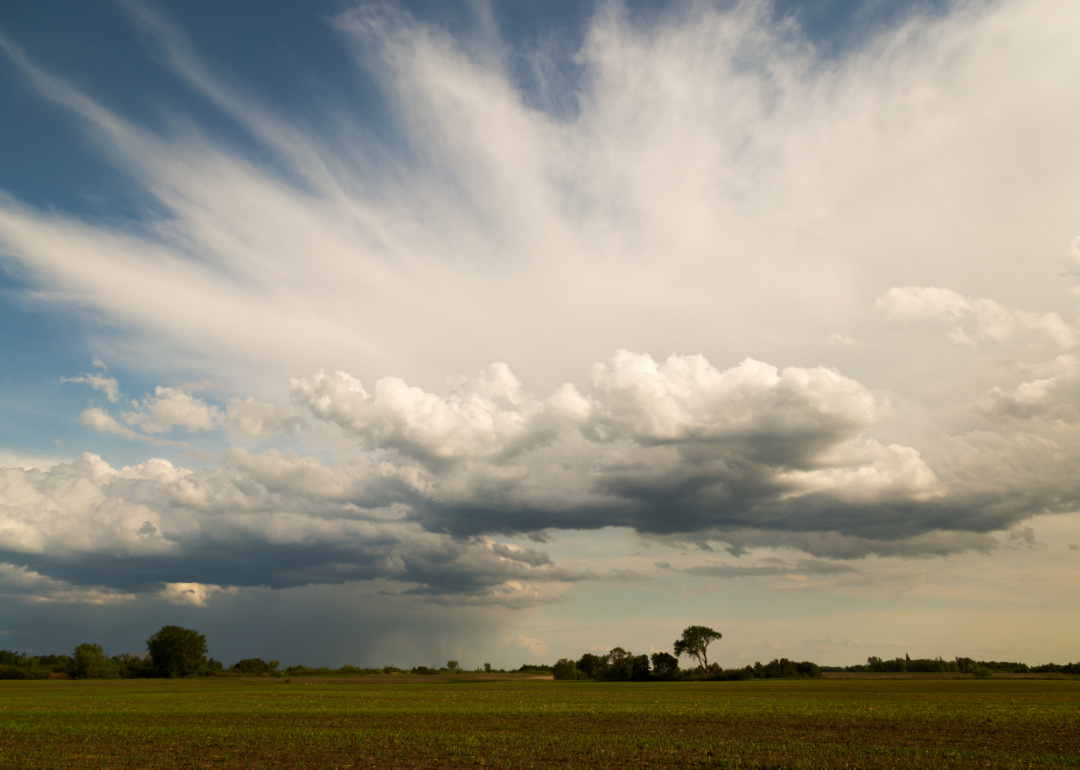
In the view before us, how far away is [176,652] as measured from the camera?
172 meters

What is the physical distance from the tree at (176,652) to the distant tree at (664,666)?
137 meters

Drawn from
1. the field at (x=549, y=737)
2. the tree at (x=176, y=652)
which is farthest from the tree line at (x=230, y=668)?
the field at (x=549, y=737)

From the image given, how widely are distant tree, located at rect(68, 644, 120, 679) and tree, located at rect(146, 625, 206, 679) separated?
34.7 feet

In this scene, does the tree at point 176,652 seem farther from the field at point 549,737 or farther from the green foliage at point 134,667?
the field at point 549,737

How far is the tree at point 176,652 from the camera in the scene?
172m

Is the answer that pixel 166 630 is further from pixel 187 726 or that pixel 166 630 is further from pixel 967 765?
pixel 967 765

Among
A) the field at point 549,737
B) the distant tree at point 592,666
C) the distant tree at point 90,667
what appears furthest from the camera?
the distant tree at point 592,666

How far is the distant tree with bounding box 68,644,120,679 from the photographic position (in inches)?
6309

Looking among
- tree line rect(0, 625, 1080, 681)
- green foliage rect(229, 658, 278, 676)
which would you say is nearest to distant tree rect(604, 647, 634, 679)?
tree line rect(0, 625, 1080, 681)

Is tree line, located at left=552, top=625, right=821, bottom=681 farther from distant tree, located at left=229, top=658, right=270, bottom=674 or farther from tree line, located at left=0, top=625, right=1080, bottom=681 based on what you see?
distant tree, located at left=229, top=658, right=270, bottom=674

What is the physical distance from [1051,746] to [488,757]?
30.2 meters

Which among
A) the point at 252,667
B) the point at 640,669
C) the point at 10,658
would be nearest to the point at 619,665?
the point at 640,669

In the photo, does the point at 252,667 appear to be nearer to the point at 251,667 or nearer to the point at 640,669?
the point at 251,667

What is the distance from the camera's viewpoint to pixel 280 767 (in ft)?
86.7
